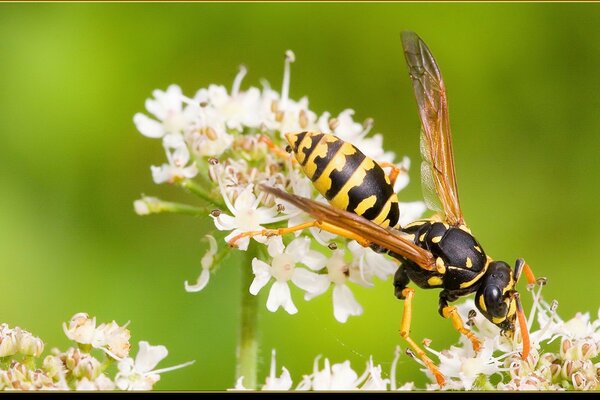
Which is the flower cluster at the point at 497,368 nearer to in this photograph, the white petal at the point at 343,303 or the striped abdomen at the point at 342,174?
the white petal at the point at 343,303

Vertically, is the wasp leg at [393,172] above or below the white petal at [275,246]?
above

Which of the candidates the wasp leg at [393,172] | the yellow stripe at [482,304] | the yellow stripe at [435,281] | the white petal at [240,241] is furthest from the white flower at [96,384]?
the wasp leg at [393,172]

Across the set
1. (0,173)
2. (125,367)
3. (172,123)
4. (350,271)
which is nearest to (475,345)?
(350,271)

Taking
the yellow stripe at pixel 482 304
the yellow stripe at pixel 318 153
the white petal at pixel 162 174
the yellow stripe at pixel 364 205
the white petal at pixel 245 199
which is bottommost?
the yellow stripe at pixel 482 304

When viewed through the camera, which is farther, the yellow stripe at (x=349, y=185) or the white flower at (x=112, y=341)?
the yellow stripe at (x=349, y=185)

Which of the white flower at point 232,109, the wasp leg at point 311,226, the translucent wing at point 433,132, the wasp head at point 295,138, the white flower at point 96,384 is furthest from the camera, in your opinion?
the white flower at point 232,109

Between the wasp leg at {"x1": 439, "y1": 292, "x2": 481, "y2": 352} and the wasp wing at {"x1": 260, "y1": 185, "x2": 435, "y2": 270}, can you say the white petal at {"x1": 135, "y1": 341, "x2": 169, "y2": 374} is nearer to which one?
the wasp wing at {"x1": 260, "y1": 185, "x2": 435, "y2": 270}

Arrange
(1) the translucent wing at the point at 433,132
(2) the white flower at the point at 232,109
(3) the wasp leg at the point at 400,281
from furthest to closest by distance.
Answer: (2) the white flower at the point at 232,109 < (1) the translucent wing at the point at 433,132 < (3) the wasp leg at the point at 400,281

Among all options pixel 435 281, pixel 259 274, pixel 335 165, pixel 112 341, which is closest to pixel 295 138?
pixel 335 165
